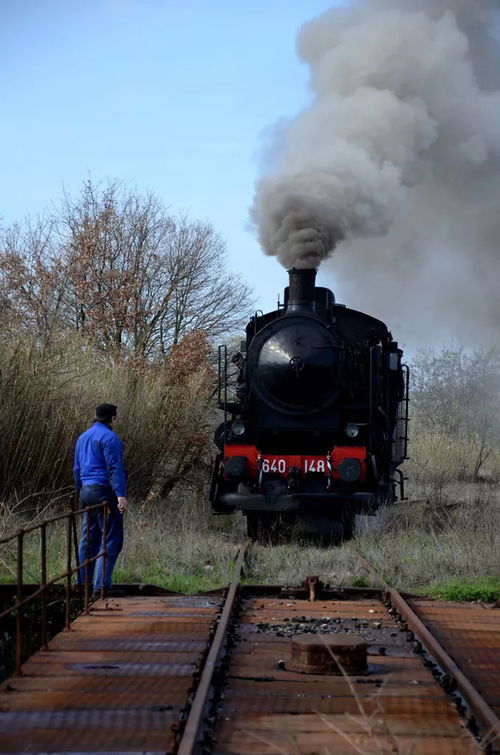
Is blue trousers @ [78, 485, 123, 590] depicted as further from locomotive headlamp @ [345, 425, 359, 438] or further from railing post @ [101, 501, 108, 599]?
locomotive headlamp @ [345, 425, 359, 438]

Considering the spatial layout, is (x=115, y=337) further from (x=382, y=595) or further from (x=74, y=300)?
(x=382, y=595)

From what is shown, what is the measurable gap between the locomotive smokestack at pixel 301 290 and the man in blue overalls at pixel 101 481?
200 inches

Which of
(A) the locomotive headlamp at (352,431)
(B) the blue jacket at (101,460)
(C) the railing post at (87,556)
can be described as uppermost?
(A) the locomotive headlamp at (352,431)

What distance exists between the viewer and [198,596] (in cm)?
877

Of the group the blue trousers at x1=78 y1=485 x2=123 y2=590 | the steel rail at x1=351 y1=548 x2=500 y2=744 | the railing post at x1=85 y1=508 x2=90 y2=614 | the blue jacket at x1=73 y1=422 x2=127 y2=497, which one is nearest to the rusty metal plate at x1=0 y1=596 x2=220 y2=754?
the railing post at x1=85 y1=508 x2=90 y2=614

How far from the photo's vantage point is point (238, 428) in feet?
43.7

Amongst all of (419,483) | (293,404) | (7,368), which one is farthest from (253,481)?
(419,483)

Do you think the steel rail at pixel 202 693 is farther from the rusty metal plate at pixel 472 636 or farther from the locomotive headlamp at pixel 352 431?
the locomotive headlamp at pixel 352 431

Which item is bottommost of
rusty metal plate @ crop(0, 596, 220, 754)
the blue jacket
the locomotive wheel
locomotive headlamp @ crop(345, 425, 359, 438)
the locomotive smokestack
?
rusty metal plate @ crop(0, 596, 220, 754)

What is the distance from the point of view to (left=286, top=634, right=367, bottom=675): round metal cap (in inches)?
228

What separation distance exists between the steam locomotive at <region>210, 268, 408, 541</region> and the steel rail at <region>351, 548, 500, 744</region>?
4156 millimetres

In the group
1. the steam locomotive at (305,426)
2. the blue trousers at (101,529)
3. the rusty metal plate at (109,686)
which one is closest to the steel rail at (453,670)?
the rusty metal plate at (109,686)

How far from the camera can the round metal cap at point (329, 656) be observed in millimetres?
5781

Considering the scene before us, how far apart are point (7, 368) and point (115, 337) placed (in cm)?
1276
